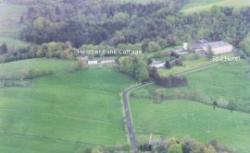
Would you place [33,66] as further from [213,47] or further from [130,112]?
[213,47]

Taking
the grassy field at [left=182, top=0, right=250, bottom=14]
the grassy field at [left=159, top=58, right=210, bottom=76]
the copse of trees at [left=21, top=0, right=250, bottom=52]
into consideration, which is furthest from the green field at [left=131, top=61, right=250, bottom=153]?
the grassy field at [left=182, top=0, right=250, bottom=14]

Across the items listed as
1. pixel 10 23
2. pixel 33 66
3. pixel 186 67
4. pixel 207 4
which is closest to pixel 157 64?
pixel 186 67

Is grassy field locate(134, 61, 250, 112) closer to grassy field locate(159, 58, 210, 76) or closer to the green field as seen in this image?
the green field

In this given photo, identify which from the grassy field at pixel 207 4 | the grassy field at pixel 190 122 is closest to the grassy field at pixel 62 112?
the grassy field at pixel 190 122

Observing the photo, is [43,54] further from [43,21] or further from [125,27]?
[125,27]

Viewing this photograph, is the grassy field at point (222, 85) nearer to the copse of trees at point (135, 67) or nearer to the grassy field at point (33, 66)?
the copse of trees at point (135, 67)

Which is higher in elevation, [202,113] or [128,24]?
[128,24]
